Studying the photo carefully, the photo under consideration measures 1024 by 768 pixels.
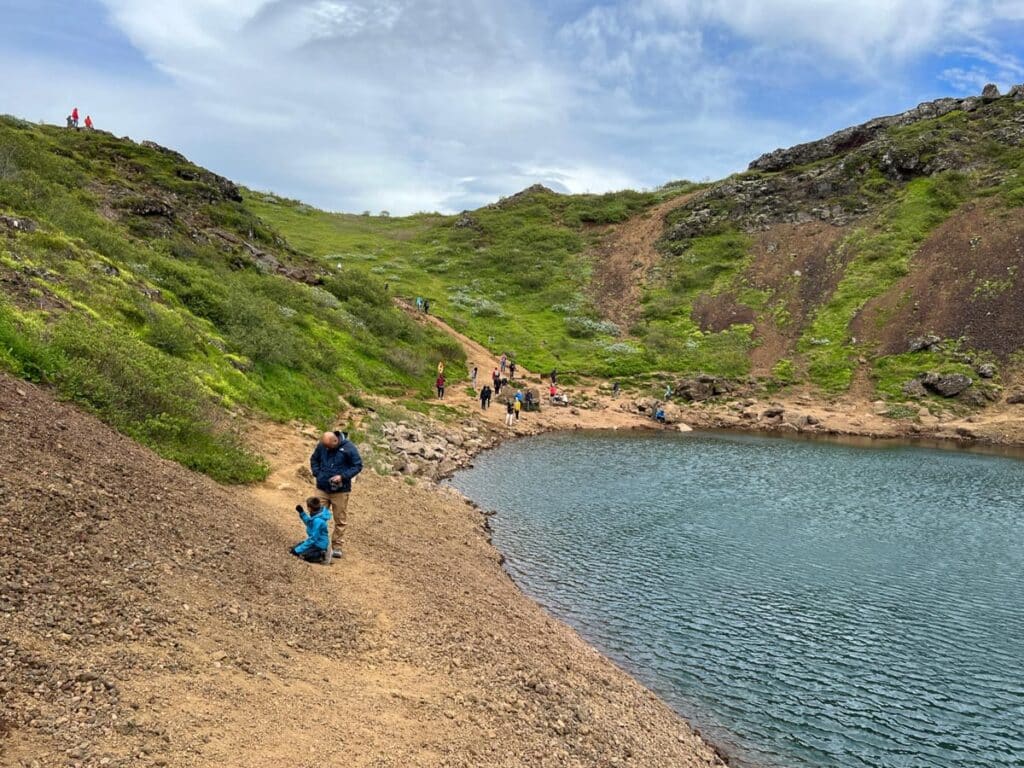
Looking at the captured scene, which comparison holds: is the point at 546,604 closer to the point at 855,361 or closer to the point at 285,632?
the point at 285,632

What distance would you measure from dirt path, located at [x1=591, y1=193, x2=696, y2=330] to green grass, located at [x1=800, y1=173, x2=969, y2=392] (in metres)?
19.5

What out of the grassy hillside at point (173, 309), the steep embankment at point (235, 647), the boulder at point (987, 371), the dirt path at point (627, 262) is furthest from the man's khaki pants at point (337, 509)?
the dirt path at point (627, 262)

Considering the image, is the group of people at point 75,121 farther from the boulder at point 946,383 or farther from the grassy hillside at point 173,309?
the boulder at point 946,383

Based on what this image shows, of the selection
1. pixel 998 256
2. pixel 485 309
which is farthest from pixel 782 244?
pixel 485 309

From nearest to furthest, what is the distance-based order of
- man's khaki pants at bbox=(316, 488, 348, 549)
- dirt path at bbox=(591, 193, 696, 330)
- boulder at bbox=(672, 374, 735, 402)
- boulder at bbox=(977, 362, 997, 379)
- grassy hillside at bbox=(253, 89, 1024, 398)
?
man's khaki pants at bbox=(316, 488, 348, 549), boulder at bbox=(977, 362, 997, 379), boulder at bbox=(672, 374, 735, 402), grassy hillside at bbox=(253, 89, 1024, 398), dirt path at bbox=(591, 193, 696, 330)

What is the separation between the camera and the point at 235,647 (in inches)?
317

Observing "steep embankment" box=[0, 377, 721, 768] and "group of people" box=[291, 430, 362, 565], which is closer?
"steep embankment" box=[0, 377, 721, 768]

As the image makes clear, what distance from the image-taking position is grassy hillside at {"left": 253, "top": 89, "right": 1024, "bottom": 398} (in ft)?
182

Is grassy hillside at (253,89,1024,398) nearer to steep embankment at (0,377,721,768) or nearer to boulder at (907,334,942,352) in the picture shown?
boulder at (907,334,942,352)

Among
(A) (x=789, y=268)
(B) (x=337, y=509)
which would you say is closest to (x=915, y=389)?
(A) (x=789, y=268)

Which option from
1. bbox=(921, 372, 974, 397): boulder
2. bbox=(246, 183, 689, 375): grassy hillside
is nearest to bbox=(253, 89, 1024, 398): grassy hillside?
bbox=(246, 183, 689, 375): grassy hillside

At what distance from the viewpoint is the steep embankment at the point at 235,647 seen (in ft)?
20.3

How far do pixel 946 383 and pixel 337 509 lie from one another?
5060cm

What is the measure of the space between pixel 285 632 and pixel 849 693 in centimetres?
1057
